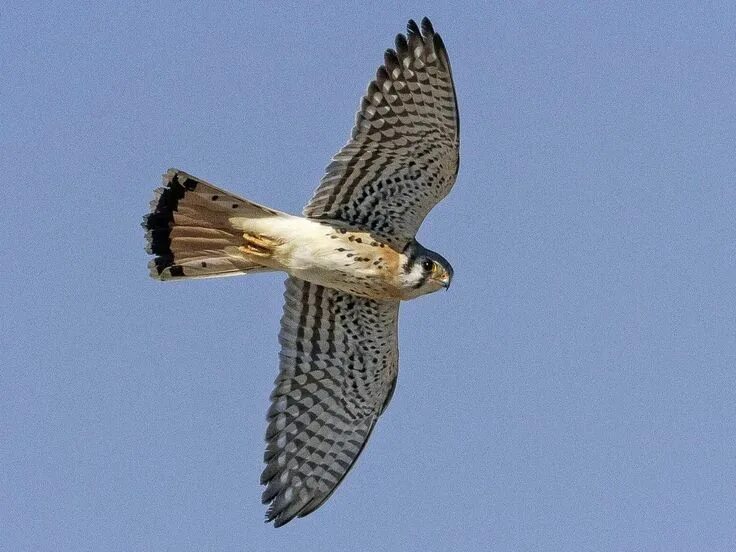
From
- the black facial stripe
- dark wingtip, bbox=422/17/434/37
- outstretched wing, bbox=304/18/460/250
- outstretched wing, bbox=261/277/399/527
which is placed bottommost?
outstretched wing, bbox=261/277/399/527

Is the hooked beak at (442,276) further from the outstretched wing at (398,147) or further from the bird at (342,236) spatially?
the outstretched wing at (398,147)

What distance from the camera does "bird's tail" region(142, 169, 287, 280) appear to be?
13.5m

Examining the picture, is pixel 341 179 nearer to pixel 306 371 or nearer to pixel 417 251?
pixel 417 251

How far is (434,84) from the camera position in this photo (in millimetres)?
13352

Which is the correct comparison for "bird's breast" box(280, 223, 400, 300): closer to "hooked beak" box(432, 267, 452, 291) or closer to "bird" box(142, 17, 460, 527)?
"bird" box(142, 17, 460, 527)

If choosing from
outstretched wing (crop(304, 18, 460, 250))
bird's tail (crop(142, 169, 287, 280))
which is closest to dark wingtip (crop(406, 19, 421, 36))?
outstretched wing (crop(304, 18, 460, 250))

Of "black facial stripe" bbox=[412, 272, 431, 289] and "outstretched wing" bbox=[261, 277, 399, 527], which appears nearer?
→ "black facial stripe" bbox=[412, 272, 431, 289]

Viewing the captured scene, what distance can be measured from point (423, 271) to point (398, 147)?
1070mm

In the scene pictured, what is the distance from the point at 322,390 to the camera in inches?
569

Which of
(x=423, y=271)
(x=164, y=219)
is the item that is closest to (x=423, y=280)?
(x=423, y=271)

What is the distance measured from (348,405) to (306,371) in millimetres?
495

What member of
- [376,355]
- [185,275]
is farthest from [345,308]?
[185,275]

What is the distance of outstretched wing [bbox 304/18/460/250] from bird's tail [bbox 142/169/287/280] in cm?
62

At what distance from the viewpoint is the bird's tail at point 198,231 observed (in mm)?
13531
